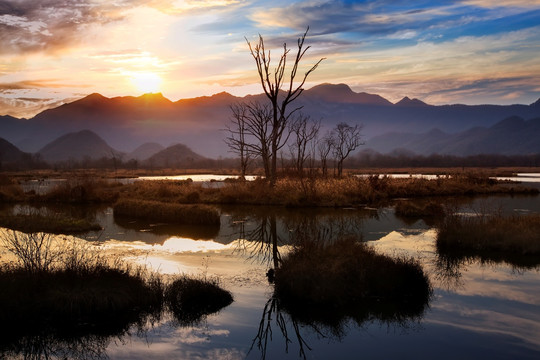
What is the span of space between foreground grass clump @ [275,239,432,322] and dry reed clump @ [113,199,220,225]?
46.1 feet

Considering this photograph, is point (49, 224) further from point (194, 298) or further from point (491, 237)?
point (491, 237)

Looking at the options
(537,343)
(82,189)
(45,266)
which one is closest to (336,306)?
(537,343)

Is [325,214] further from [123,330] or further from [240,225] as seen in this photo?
[123,330]

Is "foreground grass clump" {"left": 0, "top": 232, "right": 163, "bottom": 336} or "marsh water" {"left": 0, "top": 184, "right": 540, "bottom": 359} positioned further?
"foreground grass clump" {"left": 0, "top": 232, "right": 163, "bottom": 336}

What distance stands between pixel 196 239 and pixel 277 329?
38.4 ft

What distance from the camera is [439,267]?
1605cm

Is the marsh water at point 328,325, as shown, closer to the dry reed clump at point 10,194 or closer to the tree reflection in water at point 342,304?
the tree reflection in water at point 342,304

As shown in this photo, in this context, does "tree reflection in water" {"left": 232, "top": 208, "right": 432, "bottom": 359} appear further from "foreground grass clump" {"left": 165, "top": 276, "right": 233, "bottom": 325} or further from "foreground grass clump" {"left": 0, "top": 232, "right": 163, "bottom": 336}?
"foreground grass clump" {"left": 0, "top": 232, "right": 163, "bottom": 336}

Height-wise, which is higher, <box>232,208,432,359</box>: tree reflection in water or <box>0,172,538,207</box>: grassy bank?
<box>0,172,538,207</box>: grassy bank

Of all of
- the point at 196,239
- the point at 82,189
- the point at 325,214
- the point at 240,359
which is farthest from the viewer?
the point at 82,189

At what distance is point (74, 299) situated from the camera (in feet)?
36.7

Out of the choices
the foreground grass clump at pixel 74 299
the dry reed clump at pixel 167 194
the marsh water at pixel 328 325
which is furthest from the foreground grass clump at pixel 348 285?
the dry reed clump at pixel 167 194

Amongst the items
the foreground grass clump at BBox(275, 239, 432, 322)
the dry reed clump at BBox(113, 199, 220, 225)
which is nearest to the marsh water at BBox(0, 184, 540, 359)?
the foreground grass clump at BBox(275, 239, 432, 322)

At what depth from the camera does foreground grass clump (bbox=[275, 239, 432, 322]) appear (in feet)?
39.0
